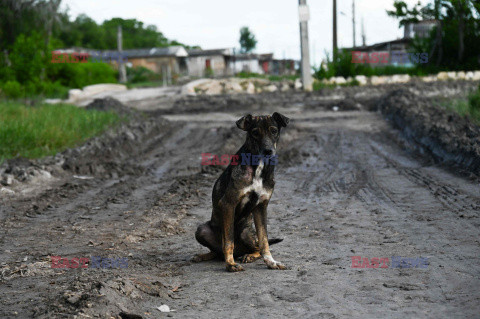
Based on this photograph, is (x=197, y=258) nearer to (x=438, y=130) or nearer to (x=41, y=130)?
(x=438, y=130)

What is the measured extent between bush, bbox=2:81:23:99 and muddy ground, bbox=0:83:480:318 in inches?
587

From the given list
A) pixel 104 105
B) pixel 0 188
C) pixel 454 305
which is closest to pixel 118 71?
pixel 104 105

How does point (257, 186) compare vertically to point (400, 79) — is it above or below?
below

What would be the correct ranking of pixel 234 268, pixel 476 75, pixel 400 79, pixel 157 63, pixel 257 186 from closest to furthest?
pixel 257 186 → pixel 234 268 → pixel 400 79 → pixel 476 75 → pixel 157 63

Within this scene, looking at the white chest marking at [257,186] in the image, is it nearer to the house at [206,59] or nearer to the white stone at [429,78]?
the white stone at [429,78]

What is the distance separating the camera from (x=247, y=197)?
19.0 feet

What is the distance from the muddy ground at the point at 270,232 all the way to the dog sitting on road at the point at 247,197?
24 centimetres

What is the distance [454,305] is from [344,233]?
2.83 m

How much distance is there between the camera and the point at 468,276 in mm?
5551

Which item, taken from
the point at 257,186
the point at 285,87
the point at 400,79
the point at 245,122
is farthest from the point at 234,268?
the point at 400,79

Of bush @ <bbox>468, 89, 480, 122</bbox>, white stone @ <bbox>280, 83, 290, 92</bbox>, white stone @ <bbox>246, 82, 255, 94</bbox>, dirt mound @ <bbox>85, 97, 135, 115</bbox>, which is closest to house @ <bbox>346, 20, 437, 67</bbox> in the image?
white stone @ <bbox>280, 83, 290, 92</bbox>

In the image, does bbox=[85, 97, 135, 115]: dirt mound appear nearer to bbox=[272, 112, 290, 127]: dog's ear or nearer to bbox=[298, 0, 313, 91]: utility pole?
bbox=[298, 0, 313, 91]: utility pole

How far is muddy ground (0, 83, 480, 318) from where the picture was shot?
16.3 feet

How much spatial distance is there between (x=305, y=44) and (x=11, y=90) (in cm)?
1501
